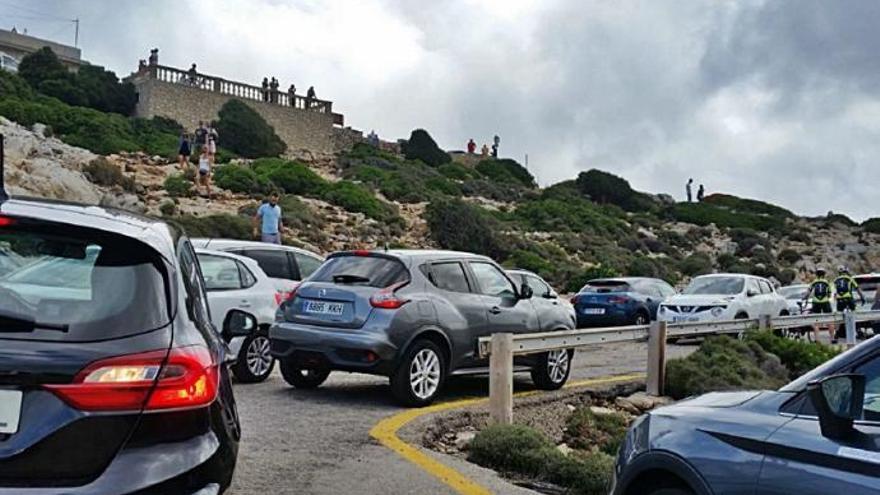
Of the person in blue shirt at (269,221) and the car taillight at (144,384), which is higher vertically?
the person in blue shirt at (269,221)

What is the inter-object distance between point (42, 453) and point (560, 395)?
28.5 feet

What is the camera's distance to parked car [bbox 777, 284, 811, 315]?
25.1 meters

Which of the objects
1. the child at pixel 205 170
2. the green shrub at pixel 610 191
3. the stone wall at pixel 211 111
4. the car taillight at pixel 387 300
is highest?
the stone wall at pixel 211 111

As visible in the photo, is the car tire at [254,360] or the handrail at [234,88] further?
the handrail at [234,88]

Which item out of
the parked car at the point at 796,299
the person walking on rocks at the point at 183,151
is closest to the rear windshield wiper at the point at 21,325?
the parked car at the point at 796,299

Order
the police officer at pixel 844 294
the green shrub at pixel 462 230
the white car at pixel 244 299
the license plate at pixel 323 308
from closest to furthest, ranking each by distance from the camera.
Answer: the license plate at pixel 323 308 → the white car at pixel 244 299 → the police officer at pixel 844 294 → the green shrub at pixel 462 230

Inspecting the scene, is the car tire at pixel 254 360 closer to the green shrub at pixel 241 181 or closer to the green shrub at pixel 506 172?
the green shrub at pixel 241 181

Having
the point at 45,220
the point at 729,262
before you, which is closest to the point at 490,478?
the point at 45,220

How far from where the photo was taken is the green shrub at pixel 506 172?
7425cm

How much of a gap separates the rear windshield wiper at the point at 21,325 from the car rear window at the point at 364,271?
6.71 m

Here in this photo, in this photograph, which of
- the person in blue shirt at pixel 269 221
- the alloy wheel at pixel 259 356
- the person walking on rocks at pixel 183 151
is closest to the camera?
the alloy wheel at pixel 259 356

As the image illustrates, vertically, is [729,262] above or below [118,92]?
below

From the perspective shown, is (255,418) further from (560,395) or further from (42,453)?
(42,453)

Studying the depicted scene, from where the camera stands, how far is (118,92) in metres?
62.0
